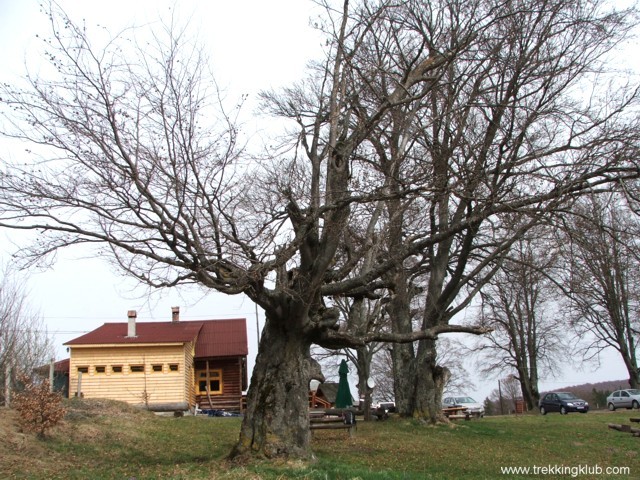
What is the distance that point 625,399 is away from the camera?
36.9 metres

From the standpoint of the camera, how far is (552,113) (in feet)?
45.1

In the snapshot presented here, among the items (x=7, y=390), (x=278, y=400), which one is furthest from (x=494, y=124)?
(x=7, y=390)

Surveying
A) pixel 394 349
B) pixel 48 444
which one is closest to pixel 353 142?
pixel 48 444

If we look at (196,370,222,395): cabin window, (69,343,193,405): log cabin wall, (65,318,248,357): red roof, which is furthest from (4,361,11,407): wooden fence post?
(196,370,222,395): cabin window

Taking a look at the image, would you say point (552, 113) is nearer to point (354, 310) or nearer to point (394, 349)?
point (354, 310)

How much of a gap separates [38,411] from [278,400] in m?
5.61

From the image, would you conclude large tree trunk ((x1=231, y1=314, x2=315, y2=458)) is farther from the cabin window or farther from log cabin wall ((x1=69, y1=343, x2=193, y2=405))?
the cabin window

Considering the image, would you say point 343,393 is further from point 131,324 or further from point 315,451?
point 131,324

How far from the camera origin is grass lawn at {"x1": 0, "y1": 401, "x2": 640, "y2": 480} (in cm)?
1022

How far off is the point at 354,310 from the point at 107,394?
17.3m

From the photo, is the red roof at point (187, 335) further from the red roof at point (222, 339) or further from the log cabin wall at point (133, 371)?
the log cabin wall at point (133, 371)


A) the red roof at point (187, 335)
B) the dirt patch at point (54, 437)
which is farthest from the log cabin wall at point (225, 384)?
the dirt patch at point (54, 437)

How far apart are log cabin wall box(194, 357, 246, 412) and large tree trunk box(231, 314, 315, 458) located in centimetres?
2221

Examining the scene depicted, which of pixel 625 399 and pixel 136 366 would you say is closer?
pixel 136 366
